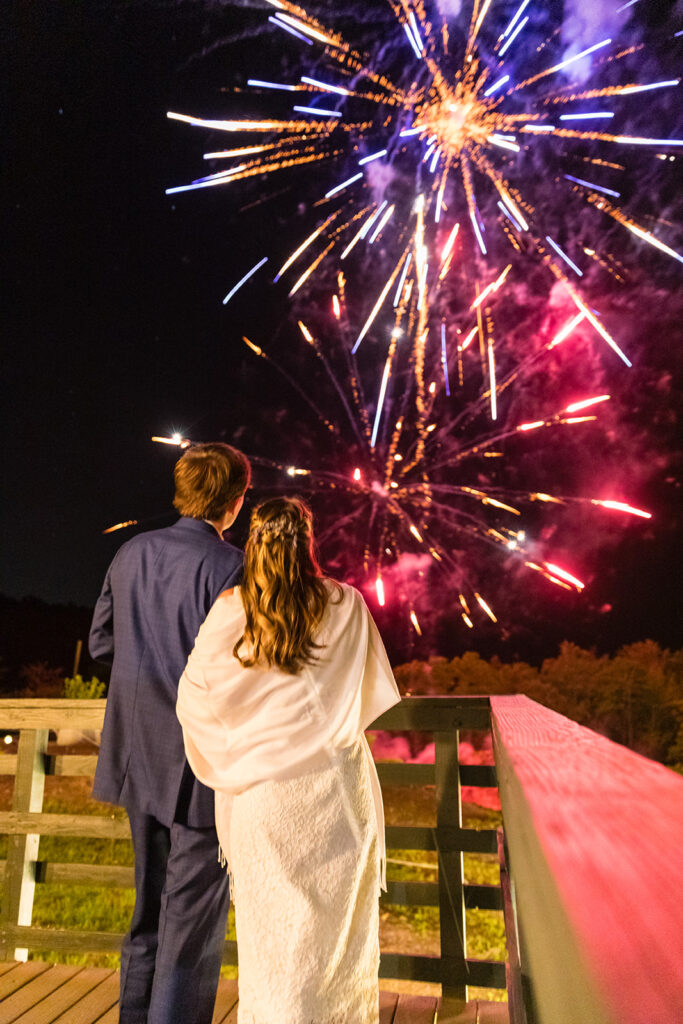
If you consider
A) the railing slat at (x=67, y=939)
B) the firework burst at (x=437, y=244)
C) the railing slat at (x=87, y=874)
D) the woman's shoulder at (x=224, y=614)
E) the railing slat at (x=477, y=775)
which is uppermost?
the firework burst at (x=437, y=244)

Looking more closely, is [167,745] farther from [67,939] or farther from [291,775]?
[67,939]

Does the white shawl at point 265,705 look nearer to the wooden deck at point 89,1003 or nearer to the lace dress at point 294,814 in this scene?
the lace dress at point 294,814

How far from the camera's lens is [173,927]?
5.70 ft

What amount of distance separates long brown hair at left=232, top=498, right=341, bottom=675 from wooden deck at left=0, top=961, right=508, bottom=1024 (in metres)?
1.19

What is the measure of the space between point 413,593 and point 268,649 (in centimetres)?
4389

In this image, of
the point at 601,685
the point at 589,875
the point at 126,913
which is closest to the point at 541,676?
the point at 601,685

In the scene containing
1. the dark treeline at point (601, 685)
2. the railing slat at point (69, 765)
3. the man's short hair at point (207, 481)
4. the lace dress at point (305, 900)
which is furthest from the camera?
the dark treeline at point (601, 685)

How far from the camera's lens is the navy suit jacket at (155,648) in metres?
1.83

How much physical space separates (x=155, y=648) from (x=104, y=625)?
7.9 inches

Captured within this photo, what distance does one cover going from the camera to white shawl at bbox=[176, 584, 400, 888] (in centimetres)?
165

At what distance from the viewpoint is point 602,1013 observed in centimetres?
23

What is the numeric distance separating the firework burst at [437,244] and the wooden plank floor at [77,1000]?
13.2ft

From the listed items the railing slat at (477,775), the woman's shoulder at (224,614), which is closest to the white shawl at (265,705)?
the woman's shoulder at (224,614)

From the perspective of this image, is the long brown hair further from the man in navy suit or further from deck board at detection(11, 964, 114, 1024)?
deck board at detection(11, 964, 114, 1024)
